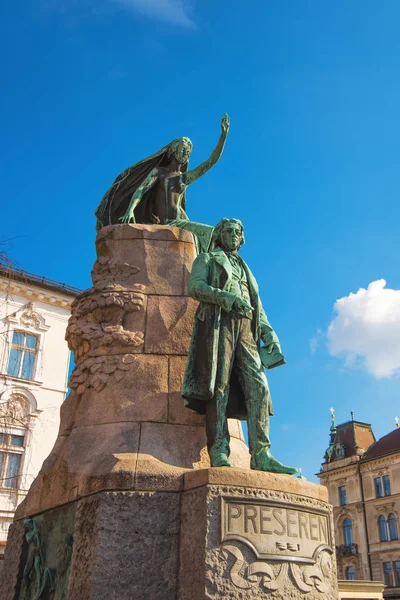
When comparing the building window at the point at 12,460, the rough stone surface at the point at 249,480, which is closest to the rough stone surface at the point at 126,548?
the rough stone surface at the point at 249,480

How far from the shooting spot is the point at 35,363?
28.0m

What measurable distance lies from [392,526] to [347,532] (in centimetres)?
555

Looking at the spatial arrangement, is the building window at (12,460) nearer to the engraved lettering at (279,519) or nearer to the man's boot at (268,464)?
the man's boot at (268,464)

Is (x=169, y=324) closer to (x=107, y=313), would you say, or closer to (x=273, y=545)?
(x=107, y=313)

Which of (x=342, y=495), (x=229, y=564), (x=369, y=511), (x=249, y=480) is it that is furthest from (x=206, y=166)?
(x=342, y=495)

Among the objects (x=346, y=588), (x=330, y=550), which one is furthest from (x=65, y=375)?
(x=330, y=550)

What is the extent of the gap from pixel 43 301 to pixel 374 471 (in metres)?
36.2

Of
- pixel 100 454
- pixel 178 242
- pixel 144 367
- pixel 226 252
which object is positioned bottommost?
pixel 100 454

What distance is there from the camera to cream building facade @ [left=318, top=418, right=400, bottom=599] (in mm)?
49281

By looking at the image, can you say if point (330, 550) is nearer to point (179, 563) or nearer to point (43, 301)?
point (179, 563)

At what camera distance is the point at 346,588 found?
1830 centimetres

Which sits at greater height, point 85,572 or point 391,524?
point 391,524

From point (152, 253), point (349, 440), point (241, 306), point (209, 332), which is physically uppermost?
point (349, 440)

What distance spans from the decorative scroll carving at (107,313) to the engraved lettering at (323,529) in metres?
2.31
